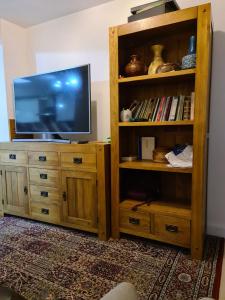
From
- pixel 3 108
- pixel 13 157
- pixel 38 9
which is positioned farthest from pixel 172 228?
pixel 38 9

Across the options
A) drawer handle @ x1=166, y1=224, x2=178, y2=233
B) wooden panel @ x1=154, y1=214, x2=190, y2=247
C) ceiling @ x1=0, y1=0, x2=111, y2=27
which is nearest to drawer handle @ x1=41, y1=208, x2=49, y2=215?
wooden panel @ x1=154, y1=214, x2=190, y2=247

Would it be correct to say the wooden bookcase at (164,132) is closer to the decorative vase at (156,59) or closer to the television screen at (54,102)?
the decorative vase at (156,59)

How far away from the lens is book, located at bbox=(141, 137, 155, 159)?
213 cm

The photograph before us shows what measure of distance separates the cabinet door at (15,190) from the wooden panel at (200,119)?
5.73 feet

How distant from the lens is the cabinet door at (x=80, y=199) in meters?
2.03

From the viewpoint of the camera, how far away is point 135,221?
76.8 inches

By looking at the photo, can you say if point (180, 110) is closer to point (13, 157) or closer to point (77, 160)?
point (77, 160)

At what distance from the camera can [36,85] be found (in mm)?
2414

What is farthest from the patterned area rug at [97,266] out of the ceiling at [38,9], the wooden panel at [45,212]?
the ceiling at [38,9]

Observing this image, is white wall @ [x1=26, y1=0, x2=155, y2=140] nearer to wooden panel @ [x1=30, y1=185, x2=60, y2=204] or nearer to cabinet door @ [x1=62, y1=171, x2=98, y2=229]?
cabinet door @ [x1=62, y1=171, x2=98, y2=229]

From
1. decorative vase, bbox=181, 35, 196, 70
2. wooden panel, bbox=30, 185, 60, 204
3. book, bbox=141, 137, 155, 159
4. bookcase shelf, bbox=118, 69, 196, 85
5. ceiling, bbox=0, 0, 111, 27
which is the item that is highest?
ceiling, bbox=0, 0, 111, 27

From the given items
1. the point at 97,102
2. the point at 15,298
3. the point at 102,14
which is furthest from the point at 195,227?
the point at 102,14

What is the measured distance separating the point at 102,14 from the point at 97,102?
0.93 meters

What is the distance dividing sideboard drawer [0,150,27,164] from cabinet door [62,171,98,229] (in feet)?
1.78
